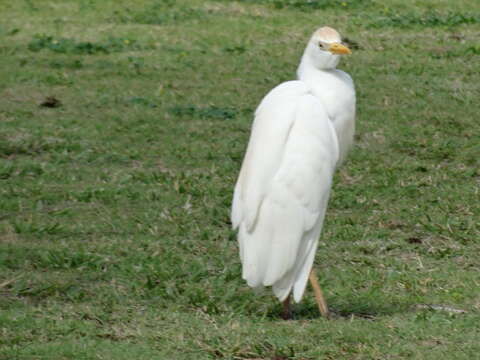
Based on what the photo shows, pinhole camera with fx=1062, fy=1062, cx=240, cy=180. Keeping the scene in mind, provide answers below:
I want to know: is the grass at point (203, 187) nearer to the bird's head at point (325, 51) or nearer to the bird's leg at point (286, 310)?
the bird's leg at point (286, 310)

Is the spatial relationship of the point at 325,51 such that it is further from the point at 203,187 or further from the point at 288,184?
the point at 203,187

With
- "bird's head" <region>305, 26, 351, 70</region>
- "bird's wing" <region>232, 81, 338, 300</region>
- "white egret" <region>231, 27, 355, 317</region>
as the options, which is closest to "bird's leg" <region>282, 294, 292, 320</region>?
"white egret" <region>231, 27, 355, 317</region>

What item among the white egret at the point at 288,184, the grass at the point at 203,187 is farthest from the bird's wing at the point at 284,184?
the grass at the point at 203,187

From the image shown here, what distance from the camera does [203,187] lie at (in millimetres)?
6633

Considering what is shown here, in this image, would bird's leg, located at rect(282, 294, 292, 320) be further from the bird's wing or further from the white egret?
the bird's wing

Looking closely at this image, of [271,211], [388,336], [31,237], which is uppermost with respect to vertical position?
[271,211]

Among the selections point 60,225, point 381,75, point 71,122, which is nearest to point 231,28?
point 381,75

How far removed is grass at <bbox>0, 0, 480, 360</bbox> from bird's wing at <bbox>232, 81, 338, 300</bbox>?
27 centimetres

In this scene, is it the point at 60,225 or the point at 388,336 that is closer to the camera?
the point at 388,336

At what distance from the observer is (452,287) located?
201 inches

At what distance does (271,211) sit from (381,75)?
16.9 ft

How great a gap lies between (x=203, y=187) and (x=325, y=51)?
2085mm

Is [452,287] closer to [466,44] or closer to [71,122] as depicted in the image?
[71,122]

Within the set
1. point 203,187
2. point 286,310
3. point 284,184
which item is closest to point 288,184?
point 284,184
